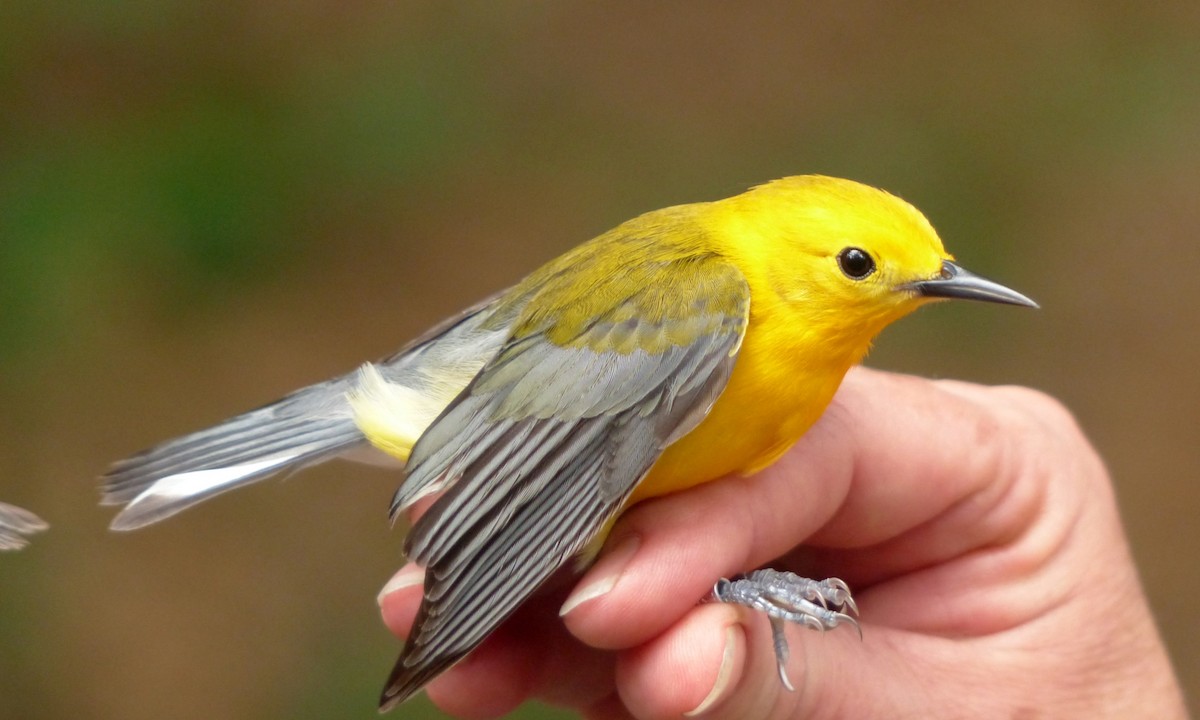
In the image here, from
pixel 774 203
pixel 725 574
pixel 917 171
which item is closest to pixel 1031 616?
pixel 725 574

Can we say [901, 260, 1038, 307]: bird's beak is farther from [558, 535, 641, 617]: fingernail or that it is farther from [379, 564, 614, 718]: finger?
[379, 564, 614, 718]: finger

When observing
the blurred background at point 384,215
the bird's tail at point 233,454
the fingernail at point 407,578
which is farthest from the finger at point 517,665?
the blurred background at point 384,215

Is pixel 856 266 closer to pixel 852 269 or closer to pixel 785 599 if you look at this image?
pixel 852 269

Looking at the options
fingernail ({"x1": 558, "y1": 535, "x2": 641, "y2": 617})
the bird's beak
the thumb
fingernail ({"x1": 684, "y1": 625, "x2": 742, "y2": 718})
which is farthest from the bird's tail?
the bird's beak

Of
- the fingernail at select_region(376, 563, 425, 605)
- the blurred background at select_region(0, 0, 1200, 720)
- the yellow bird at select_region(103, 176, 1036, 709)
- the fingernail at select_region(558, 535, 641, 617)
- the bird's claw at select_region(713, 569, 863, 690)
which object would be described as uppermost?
the blurred background at select_region(0, 0, 1200, 720)

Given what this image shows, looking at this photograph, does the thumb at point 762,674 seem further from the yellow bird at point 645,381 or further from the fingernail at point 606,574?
the yellow bird at point 645,381

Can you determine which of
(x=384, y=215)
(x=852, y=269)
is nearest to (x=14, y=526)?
(x=852, y=269)
